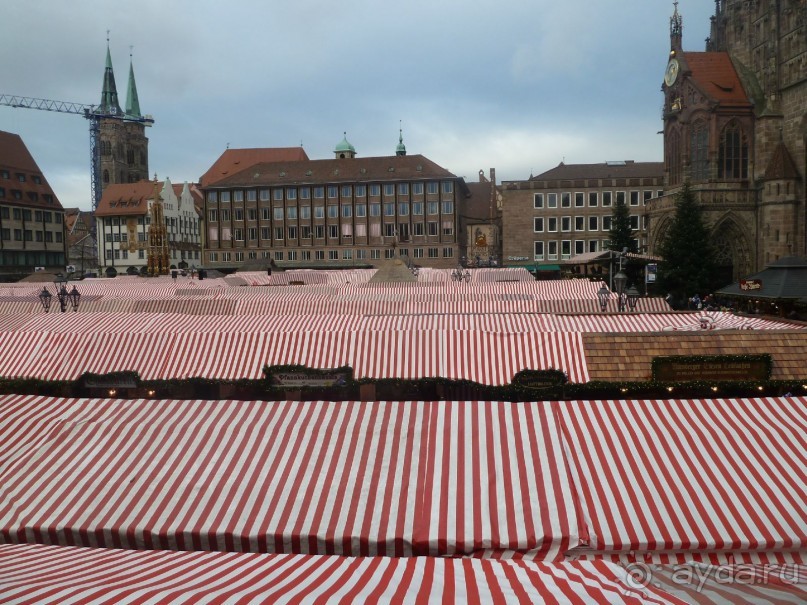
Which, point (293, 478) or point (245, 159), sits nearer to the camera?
point (293, 478)

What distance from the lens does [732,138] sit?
4666 cm

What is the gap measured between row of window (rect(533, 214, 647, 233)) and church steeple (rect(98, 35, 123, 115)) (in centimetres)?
9127

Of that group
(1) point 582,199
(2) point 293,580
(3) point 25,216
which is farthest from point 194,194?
(2) point 293,580

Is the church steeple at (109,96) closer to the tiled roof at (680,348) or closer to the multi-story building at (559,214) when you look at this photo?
the multi-story building at (559,214)

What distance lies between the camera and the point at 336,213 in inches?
3565

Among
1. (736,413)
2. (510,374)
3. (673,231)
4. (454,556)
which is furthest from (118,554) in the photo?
(673,231)

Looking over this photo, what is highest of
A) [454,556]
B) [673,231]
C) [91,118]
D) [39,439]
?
[91,118]

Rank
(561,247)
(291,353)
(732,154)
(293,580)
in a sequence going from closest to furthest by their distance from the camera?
(293,580) → (291,353) → (732,154) → (561,247)

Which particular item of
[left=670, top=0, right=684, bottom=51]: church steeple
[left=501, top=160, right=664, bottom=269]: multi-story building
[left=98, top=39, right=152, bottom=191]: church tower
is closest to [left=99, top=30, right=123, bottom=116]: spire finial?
[left=98, top=39, right=152, bottom=191]: church tower

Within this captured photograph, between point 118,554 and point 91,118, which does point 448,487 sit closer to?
point 118,554

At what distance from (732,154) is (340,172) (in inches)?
2138

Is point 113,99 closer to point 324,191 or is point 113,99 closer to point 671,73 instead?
point 324,191

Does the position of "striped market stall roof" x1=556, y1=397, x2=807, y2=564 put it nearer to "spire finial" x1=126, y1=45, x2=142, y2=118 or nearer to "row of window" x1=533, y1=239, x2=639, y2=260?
"row of window" x1=533, y1=239, x2=639, y2=260

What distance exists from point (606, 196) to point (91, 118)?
104 metres
